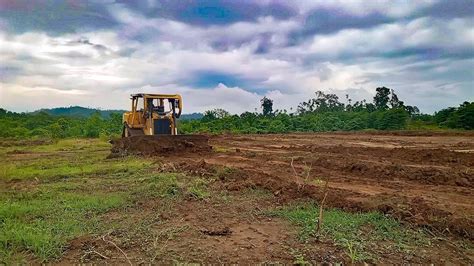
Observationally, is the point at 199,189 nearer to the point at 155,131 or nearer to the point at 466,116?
the point at 155,131

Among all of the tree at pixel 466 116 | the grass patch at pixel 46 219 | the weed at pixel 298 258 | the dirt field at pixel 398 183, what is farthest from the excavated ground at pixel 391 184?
the tree at pixel 466 116

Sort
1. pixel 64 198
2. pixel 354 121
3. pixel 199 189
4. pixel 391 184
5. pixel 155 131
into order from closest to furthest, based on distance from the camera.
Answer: pixel 64 198 → pixel 199 189 → pixel 391 184 → pixel 155 131 → pixel 354 121

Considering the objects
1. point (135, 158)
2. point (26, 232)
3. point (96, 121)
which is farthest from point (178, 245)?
point (96, 121)

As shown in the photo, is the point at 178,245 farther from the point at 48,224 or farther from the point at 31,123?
the point at 31,123

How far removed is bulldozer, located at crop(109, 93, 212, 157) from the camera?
47.5ft

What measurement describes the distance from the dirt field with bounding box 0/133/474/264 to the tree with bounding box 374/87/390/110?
3334cm

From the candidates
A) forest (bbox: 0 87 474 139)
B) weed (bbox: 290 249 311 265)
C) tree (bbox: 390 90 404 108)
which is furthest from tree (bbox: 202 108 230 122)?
weed (bbox: 290 249 311 265)

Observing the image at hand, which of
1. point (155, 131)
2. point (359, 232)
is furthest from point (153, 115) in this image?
point (359, 232)

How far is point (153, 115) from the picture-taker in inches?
654

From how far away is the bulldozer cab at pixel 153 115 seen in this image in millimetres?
16562

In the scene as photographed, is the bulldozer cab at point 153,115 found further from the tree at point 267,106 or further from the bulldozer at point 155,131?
the tree at point 267,106

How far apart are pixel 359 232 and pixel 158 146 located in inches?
415

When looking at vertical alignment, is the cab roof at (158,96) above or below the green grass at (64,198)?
above

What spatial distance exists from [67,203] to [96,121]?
29281 millimetres
